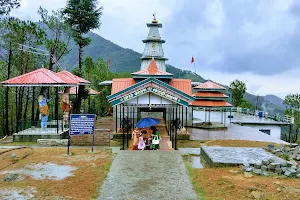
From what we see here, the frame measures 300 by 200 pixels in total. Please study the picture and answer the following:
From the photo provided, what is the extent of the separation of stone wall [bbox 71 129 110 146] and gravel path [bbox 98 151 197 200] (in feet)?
12.5

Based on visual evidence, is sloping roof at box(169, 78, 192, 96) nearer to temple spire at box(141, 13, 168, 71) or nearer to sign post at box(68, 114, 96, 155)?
temple spire at box(141, 13, 168, 71)

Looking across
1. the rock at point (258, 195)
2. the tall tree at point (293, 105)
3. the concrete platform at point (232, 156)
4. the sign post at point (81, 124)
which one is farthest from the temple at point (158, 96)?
the tall tree at point (293, 105)

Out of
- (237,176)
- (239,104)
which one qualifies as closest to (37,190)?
(237,176)

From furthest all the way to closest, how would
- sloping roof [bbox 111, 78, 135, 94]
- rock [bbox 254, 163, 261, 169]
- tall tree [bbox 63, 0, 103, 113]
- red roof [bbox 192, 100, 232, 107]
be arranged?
tall tree [bbox 63, 0, 103, 113] → sloping roof [bbox 111, 78, 135, 94] → red roof [bbox 192, 100, 232, 107] → rock [bbox 254, 163, 261, 169]

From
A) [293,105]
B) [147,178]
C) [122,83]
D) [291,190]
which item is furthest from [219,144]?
[293,105]

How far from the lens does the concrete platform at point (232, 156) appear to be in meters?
11.8

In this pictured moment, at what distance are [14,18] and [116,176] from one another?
1961 cm

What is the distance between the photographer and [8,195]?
8.53 meters

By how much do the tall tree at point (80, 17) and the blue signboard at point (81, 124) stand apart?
18.5 metres

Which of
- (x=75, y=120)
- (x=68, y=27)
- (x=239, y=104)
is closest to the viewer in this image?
(x=75, y=120)

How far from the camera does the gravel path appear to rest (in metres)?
8.80

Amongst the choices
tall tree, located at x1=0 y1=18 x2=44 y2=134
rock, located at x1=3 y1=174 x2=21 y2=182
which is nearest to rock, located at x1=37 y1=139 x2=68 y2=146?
rock, located at x1=3 y1=174 x2=21 y2=182

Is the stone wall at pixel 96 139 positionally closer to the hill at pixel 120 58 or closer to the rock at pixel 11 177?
the rock at pixel 11 177

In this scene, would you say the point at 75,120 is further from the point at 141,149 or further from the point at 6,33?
the point at 6,33
